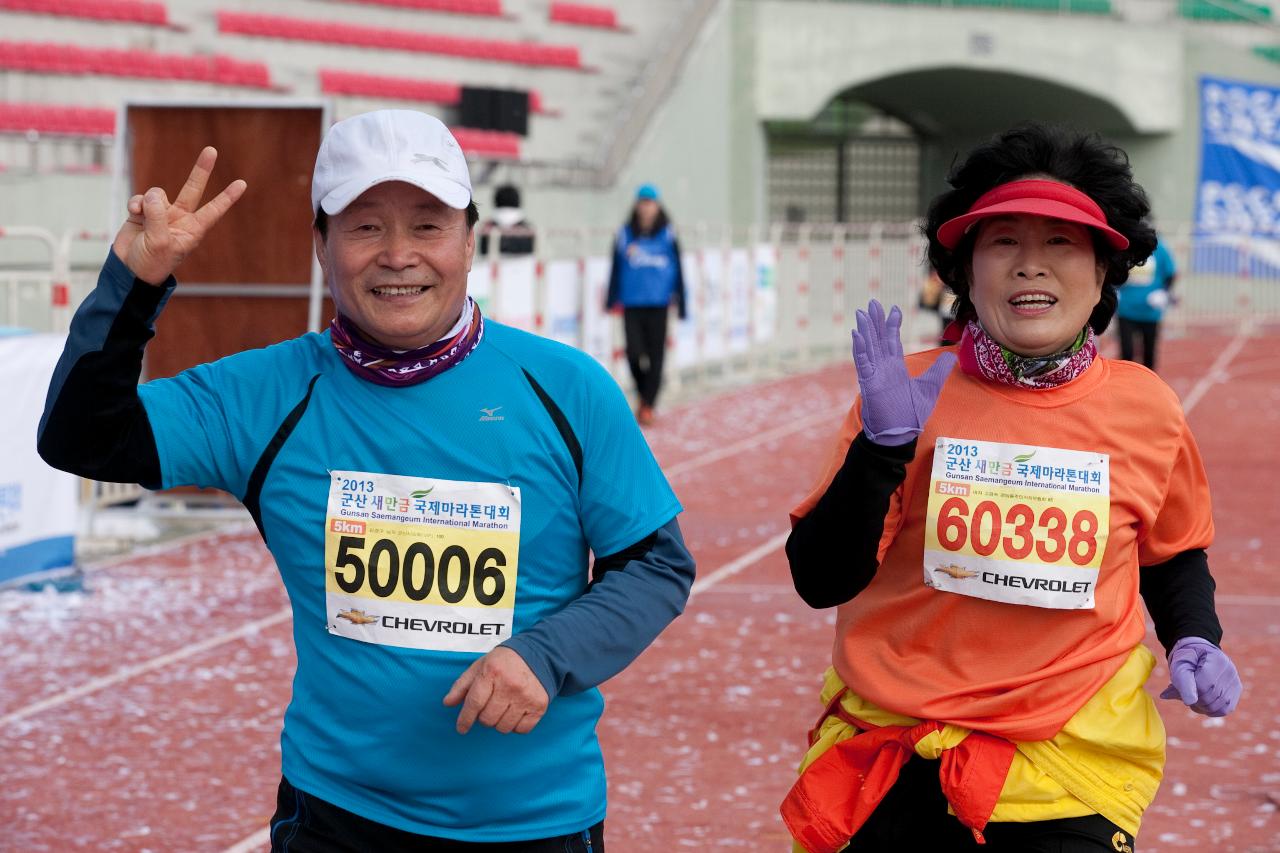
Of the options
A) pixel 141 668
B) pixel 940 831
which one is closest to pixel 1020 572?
pixel 940 831

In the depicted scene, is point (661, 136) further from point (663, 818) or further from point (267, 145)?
point (663, 818)

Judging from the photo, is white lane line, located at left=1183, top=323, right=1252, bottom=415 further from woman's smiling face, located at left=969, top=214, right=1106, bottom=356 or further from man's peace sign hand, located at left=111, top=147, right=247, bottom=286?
man's peace sign hand, located at left=111, top=147, right=247, bottom=286

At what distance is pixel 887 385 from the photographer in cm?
297

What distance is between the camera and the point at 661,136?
2791 centimetres

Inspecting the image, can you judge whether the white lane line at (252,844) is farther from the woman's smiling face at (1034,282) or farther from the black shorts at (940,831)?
the woman's smiling face at (1034,282)

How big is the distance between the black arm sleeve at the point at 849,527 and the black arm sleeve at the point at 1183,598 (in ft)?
1.94

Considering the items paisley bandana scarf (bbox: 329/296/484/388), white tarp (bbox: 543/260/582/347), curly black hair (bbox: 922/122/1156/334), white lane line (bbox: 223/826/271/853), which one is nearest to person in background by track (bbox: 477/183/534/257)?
white tarp (bbox: 543/260/582/347)

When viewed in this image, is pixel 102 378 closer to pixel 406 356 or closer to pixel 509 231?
pixel 406 356

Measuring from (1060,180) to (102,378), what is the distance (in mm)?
1683

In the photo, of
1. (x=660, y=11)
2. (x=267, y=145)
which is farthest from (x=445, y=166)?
(x=660, y=11)

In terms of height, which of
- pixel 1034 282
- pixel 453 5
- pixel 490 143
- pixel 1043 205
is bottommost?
pixel 1034 282

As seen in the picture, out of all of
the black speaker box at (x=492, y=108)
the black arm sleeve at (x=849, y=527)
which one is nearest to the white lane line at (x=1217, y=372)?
the black speaker box at (x=492, y=108)

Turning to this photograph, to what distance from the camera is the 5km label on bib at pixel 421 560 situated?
2844 mm

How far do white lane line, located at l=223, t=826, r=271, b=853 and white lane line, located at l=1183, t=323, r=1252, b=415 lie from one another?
418 inches
